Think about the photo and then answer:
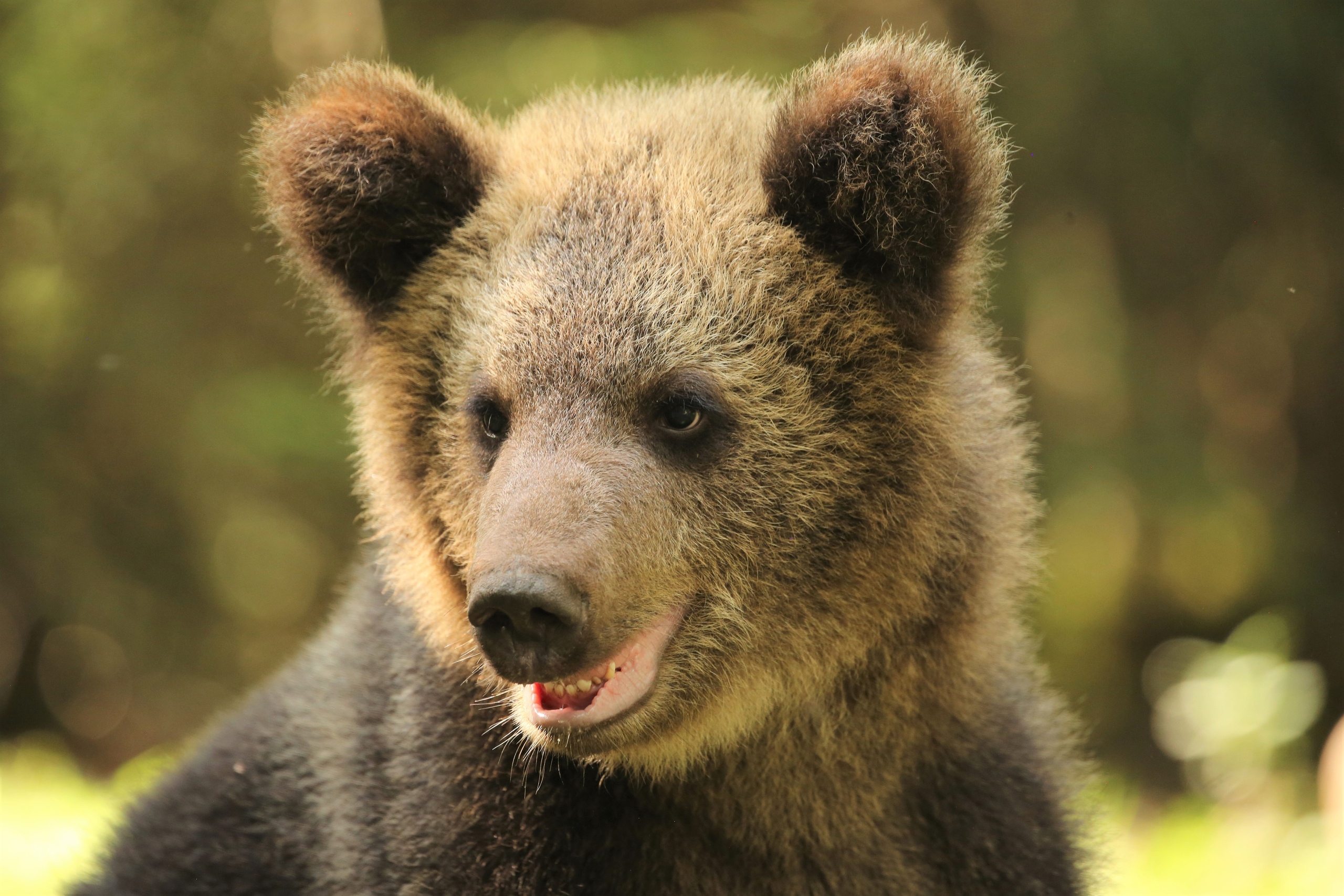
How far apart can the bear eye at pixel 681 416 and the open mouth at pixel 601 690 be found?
0.53m

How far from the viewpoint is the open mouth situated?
3332 millimetres

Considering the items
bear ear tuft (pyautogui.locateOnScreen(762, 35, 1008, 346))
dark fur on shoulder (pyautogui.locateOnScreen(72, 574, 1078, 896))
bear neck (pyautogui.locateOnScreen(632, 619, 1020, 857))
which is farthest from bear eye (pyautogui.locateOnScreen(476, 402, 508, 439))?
bear neck (pyautogui.locateOnScreen(632, 619, 1020, 857))

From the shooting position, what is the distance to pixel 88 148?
8891 mm

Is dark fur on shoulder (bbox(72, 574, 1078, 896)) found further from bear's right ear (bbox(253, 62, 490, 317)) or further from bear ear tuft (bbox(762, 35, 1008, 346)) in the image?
bear ear tuft (bbox(762, 35, 1008, 346))

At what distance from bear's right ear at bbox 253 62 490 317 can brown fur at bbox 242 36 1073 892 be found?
0.01m

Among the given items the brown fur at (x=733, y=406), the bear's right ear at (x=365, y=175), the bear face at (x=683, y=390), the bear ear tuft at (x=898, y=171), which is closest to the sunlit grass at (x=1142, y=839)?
the brown fur at (x=733, y=406)

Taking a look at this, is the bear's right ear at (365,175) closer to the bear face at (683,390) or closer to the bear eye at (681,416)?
the bear face at (683,390)

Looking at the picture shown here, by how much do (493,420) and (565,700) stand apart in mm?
842

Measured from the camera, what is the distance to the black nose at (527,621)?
3.01 metres

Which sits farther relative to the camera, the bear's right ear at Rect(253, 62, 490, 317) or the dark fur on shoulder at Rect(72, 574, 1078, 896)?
the bear's right ear at Rect(253, 62, 490, 317)

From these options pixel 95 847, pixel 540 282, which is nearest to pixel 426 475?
pixel 540 282

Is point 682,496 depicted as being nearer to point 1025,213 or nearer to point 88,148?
point 1025,213

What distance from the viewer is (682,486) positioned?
3.55 metres

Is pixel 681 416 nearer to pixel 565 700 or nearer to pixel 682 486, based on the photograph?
pixel 682 486
